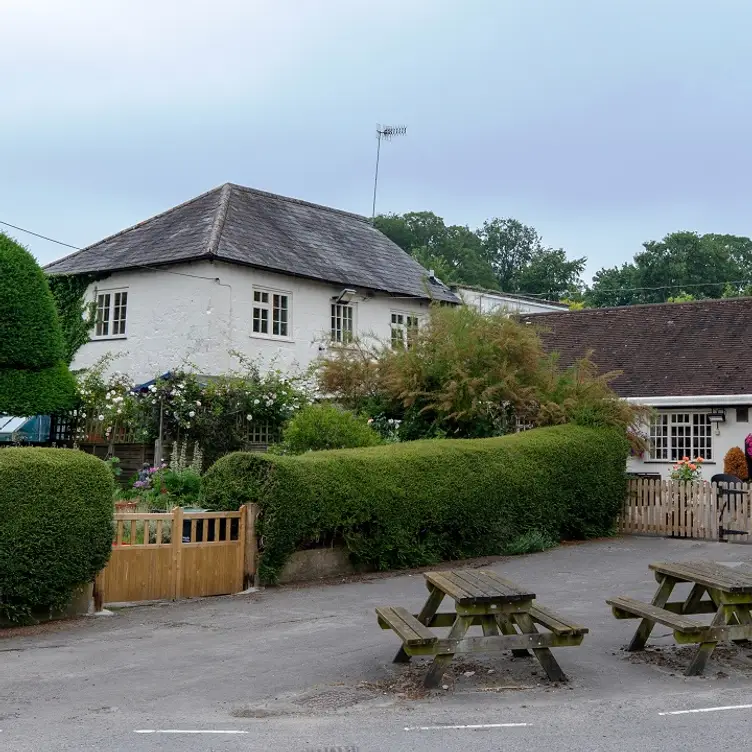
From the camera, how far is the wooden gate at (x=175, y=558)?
516 inches

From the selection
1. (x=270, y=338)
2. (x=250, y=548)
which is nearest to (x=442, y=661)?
(x=250, y=548)

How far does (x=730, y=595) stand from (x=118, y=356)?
71.5 feet

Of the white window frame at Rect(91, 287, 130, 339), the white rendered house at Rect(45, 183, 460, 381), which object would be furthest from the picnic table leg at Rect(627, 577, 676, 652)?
the white window frame at Rect(91, 287, 130, 339)

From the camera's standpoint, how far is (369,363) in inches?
858

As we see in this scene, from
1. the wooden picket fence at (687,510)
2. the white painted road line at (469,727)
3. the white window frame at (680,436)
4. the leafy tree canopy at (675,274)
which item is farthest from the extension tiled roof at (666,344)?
the leafy tree canopy at (675,274)

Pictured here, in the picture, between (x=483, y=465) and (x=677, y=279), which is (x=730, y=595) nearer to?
(x=483, y=465)

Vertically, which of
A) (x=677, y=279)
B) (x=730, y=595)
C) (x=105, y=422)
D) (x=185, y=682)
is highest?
(x=677, y=279)

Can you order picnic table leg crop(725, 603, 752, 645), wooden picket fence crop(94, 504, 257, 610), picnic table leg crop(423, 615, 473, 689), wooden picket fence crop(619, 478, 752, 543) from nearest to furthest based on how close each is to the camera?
picnic table leg crop(423, 615, 473, 689) → picnic table leg crop(725, 603, 752, 645) → wooden picket fence crop(94, 504, 257, 610) → wooden picket fence crop(619, 478, 752, 543)

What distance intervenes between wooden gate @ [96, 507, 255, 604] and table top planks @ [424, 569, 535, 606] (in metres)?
5.06

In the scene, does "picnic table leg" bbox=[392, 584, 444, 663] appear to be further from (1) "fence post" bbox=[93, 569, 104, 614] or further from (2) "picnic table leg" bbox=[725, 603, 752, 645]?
(1) "fence post" bbox=[93, 569, 104, 614]

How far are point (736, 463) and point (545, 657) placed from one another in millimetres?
17841

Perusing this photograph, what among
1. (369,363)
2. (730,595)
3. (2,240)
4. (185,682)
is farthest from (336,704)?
(2,240)

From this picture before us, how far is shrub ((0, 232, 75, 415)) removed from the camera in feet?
73.4

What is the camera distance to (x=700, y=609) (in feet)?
32.3
